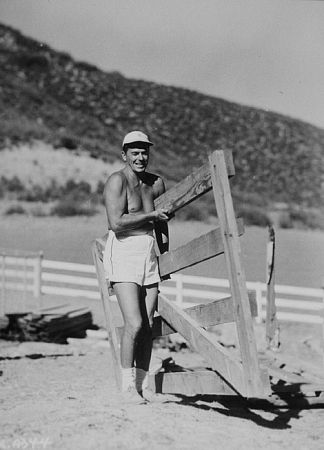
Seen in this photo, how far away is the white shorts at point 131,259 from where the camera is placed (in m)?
4.22

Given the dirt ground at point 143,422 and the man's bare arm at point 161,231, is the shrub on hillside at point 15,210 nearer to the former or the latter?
the dirt ground at point 143,422

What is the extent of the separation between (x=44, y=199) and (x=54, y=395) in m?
24.2

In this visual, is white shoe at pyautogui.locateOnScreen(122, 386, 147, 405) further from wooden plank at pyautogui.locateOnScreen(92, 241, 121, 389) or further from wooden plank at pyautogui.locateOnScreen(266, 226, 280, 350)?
wooden plank at pyautogui.locateOnScreen(266, 226, 280, 350)

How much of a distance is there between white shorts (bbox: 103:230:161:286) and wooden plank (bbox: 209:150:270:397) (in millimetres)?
814

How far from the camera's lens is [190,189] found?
398cm

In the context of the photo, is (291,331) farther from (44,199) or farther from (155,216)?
(44,199)

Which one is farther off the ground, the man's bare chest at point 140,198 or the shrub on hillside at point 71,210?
the shrub on hillside at point 71,210

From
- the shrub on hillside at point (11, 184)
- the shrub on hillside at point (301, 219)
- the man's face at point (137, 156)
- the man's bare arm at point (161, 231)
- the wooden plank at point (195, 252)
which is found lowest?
the wooden plank at point (195, 252)

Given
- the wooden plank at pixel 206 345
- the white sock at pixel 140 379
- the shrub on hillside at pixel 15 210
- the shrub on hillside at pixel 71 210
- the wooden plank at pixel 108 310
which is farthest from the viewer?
the shrub on hillside at pixel 71 210

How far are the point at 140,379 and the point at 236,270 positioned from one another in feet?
4.44

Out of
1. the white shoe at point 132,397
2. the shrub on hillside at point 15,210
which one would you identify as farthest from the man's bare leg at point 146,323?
the shrub on hillside at point 15,210

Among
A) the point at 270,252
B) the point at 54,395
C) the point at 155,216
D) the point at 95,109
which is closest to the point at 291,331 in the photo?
the point at 270,252

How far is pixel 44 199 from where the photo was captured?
94.0 feet

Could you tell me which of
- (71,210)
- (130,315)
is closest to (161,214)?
(130,315)
